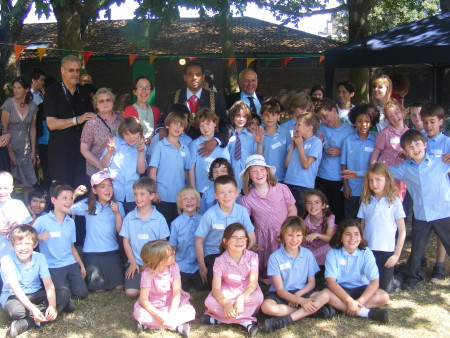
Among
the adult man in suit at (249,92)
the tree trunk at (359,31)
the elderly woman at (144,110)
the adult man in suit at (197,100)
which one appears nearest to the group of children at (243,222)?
the adult man in suit at (197,100)

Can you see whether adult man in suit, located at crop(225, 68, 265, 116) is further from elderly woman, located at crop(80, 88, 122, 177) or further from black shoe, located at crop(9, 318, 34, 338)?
black shoe, located at crop(9, 318, 34, 338)

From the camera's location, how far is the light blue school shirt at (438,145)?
14.3 feet

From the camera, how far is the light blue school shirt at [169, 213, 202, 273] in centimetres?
446

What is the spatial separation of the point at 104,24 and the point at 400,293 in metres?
25.7

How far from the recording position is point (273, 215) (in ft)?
14.7

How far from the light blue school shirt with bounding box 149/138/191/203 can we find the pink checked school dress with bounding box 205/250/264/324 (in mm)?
1088

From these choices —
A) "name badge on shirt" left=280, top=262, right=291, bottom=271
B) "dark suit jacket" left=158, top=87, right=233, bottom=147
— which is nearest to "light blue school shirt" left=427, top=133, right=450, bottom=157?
"name badge on shirt" left=280, top=262, right=291, bottom=271

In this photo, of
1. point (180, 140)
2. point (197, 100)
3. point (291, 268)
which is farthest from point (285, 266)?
point (197, 100)

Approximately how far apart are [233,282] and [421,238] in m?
1.79

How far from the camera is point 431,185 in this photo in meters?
4.25

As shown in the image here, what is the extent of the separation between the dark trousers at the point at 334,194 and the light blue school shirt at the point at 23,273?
2891 mm

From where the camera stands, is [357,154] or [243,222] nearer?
[243,222]

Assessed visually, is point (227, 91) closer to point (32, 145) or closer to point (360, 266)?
point (32, 145)

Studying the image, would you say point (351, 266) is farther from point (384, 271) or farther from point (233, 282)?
point (233, 282)
